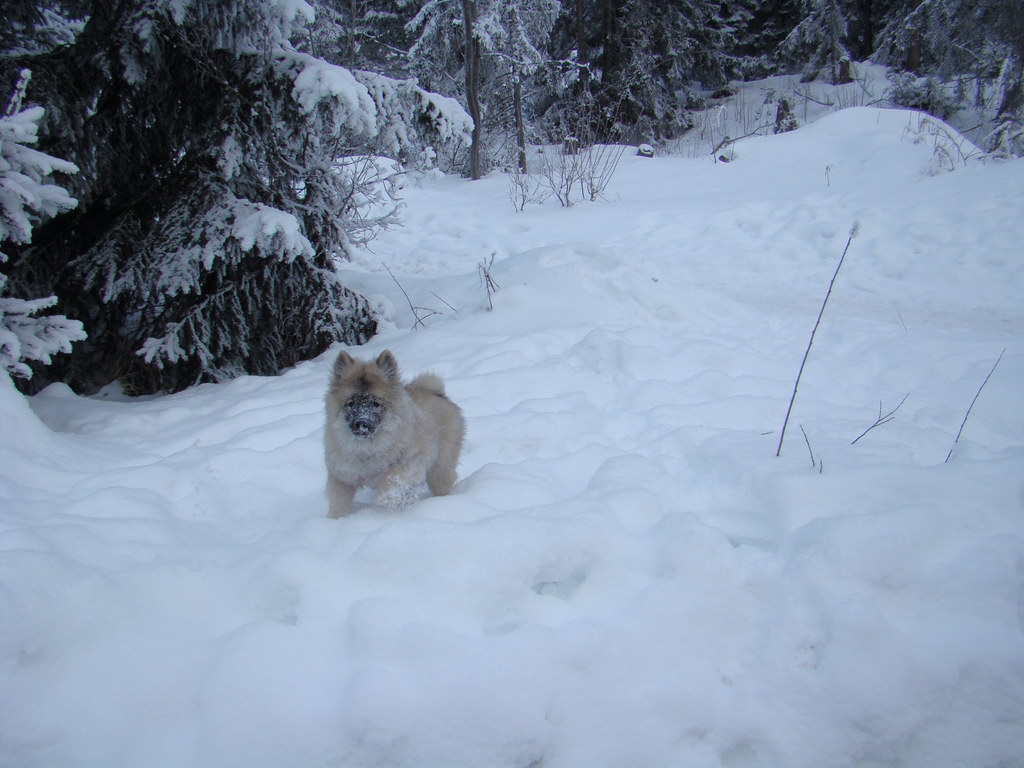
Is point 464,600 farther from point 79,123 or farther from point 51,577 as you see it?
point 79,123

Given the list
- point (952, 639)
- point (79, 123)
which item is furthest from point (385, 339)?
point (952, 639)

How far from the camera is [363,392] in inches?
126

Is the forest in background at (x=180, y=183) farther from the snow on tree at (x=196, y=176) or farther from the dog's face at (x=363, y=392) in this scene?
the dog's face at (x=363, y=392)

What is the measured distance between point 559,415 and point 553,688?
2.27 m

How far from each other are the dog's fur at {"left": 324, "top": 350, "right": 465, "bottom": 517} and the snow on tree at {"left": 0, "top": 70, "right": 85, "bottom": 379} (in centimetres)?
209

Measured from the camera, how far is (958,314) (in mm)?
6094

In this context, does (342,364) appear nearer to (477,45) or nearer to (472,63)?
(472,63)

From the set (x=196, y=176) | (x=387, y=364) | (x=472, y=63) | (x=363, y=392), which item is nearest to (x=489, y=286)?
(x=196, y=176)

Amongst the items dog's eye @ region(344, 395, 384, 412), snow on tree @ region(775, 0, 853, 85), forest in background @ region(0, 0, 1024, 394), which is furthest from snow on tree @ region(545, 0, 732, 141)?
dog's eye @ region(344, 395, 384, 412)

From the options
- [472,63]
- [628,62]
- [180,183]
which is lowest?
[180,183]

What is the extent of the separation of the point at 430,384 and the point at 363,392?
0.69 metres

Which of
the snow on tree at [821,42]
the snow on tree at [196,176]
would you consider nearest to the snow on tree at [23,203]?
the snow on tree at [196,176]

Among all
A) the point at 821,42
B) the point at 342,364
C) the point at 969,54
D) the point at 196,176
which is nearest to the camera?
the point at 342,364

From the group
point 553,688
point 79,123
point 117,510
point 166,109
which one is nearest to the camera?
point 553,688
